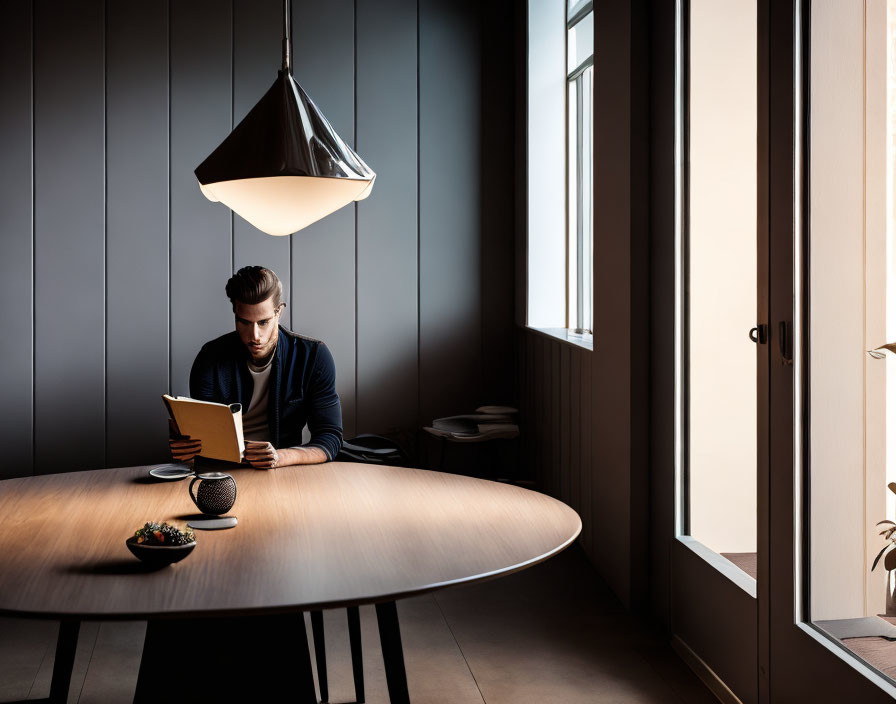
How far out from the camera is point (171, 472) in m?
2.35

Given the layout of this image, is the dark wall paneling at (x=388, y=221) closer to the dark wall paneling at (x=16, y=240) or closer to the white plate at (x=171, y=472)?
the dark wall paneling at (x=16, y=240)

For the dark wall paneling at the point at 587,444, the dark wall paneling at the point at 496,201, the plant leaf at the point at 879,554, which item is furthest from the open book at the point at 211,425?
the dark wall paneling at the point at 496,201

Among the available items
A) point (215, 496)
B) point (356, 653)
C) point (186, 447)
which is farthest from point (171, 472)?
point (356, 653)

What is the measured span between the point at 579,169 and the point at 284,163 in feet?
8.51

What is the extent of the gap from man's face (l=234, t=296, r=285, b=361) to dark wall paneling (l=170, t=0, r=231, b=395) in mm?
1515

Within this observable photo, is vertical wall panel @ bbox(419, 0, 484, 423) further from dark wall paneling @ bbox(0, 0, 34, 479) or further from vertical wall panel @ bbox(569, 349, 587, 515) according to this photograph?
dark wall paneling @ bbox(0, 0, 34, 479)

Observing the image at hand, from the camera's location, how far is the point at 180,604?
139 centimetres

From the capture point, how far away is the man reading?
2766mm

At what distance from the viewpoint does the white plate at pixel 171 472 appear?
2.30 meters

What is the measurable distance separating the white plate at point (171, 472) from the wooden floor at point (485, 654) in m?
0.68

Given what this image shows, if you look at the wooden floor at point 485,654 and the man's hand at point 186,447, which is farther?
the wooden floor at point 485,654

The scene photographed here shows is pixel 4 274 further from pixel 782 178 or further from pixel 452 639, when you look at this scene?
pixel 782 178

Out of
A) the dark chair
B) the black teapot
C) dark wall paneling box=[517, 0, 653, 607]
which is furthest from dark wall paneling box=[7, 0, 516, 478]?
the black teapot

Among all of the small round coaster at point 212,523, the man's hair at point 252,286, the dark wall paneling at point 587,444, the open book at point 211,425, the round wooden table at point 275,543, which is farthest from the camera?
the dark wall paneling at point 587,444
